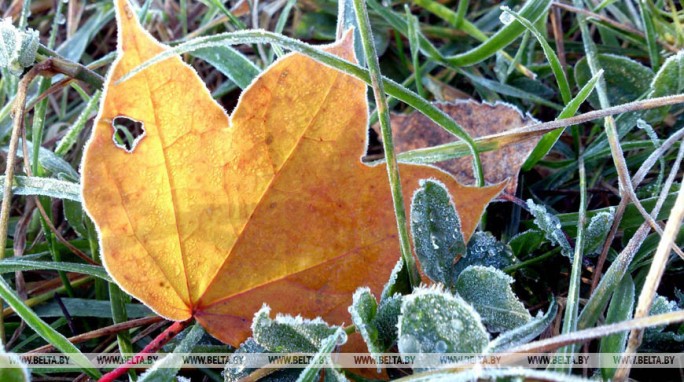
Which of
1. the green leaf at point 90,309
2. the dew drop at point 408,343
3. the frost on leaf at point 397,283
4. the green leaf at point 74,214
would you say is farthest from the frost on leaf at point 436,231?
the green leaf at point 74,214

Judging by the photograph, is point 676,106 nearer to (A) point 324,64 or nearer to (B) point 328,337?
(A) point 324,64

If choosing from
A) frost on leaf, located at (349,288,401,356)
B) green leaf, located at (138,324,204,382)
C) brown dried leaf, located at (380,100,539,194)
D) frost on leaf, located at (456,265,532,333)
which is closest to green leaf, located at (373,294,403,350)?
frost on leaf, located at (349,288,401,356)

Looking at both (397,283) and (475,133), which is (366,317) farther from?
(475,133)

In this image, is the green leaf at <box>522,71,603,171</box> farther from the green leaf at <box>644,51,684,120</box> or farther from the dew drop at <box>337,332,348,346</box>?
the dew drop at <box>337,332,348,346</box>

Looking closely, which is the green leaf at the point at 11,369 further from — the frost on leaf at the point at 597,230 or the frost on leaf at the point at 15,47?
the frost on leaf at the point at 597,230

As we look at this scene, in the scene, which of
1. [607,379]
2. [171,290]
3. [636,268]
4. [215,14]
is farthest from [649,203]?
[215,14]
